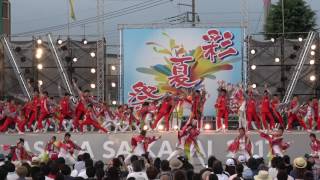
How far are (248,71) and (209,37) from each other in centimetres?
227

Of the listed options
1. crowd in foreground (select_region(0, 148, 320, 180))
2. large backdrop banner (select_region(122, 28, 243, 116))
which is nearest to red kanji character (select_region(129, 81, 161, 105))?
large backdrop banner (select_region(122, 28, 243, 116))

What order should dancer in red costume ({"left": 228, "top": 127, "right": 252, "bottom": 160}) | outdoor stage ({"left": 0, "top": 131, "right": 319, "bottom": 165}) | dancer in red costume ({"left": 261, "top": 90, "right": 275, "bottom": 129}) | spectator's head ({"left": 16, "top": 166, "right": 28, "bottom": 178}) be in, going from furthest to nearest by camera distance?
dancer in red costume ({"left": 261, "top": 90, "right": 275, "bottom": 129}), outdoor stage ({"left": 0, "top": 131, "right": 319, "bottom": 165}), dancer in red costume ({"left": 228, "top": 127, "right": 252, "bottom": 160}), spectator's head ({"left": 16, "top": 166, "right": 28, "bottom": 178})

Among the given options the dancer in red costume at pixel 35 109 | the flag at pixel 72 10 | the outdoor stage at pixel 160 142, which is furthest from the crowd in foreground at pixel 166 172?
the flag at pixel 72 10

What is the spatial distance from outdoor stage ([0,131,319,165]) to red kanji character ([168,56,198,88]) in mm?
5215

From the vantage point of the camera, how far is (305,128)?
942 inches

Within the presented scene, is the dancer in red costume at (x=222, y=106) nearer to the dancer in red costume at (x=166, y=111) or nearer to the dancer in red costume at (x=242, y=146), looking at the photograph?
the dancer in red costume at (x=166, y=111)

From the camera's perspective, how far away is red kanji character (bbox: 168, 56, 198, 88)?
2798 cm

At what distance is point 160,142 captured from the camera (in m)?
22.9

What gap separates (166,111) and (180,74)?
4.43 m

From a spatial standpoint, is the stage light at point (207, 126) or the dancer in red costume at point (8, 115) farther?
the stage light at point (207, 126)

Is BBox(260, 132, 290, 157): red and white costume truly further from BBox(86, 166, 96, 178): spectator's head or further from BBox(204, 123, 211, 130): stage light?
BBox(86, 166, 96, 178): spectator's head

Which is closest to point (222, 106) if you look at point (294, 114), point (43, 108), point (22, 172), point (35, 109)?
point (294, 114)

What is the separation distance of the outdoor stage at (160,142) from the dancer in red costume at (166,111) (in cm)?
92

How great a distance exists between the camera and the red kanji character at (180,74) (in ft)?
91.8
